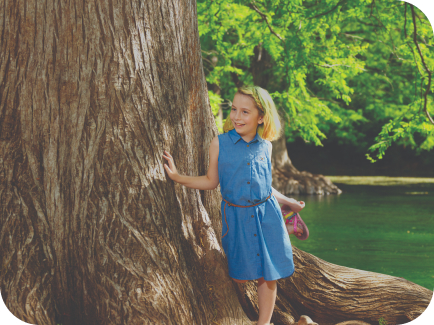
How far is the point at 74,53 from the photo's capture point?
3336 millimetres

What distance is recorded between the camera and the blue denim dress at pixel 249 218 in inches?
141

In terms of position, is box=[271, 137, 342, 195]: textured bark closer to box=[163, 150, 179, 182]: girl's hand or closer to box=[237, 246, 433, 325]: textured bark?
box=[237, 246, 433, 325]: textured bark

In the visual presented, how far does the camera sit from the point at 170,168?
354cm

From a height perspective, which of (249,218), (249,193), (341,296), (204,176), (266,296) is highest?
(204,176)

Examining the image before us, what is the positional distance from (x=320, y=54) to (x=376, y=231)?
4778 millimetres

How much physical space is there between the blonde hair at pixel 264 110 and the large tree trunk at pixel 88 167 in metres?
0.60

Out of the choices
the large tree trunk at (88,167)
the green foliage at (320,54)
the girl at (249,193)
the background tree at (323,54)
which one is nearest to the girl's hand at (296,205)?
the girl at (249,193)

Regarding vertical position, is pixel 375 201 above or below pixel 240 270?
below

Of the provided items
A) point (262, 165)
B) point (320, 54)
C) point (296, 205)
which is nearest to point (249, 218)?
point (262, 165)

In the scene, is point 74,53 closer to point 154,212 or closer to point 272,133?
point 154,212

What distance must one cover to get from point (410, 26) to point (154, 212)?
42.7 feet

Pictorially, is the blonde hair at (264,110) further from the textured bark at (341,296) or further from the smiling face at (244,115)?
the textured bark at (341,296)

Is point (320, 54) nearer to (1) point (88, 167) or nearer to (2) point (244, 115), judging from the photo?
(2) point (244, 115)

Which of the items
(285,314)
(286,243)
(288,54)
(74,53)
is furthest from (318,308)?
(288,54)
